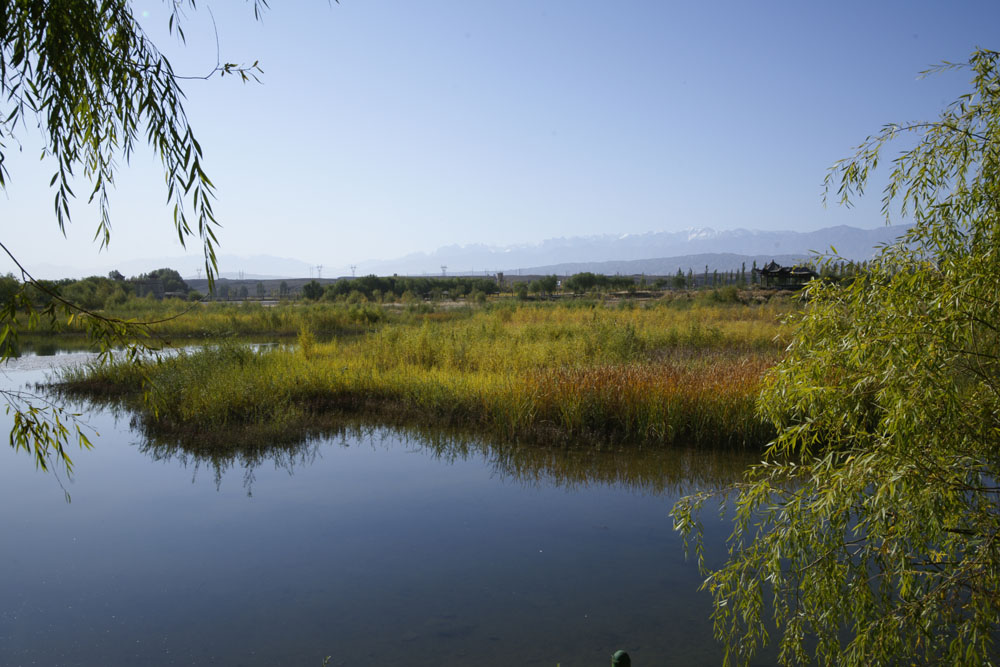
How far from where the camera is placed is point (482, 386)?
33.7 ft

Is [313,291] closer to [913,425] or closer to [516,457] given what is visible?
[516,457]

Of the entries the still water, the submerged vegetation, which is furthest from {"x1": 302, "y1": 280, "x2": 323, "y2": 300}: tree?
the still water

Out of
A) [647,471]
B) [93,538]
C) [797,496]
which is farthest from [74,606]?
[647,471]

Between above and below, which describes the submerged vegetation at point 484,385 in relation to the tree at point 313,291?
below

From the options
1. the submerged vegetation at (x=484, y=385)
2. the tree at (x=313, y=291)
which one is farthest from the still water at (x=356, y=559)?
the tree at (x=313, y=291)

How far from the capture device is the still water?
4352 millimetres

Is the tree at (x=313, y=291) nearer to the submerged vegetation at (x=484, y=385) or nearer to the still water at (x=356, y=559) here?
the submerged vegetation at (x=484, y=385)

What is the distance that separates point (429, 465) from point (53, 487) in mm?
4529

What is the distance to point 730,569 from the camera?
3.57 metres

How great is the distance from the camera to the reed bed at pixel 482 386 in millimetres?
8922

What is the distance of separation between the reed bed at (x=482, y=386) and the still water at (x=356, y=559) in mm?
611

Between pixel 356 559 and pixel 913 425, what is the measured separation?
4426 millimetres

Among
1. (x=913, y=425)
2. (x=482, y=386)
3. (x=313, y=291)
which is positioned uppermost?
(x=313, y=291)

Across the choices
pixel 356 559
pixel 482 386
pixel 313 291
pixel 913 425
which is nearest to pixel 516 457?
pixel 482 386
